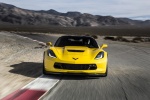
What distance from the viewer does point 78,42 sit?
469 inches

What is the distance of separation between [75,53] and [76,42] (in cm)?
164

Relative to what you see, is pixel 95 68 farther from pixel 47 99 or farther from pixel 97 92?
pixel 47 99

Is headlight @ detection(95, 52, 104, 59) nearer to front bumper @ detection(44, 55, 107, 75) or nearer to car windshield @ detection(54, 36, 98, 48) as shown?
front bumper @ detection(44, 55, 107, 75)

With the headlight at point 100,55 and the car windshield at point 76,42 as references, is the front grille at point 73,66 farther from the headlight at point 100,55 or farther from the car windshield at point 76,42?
the car windshield at point 76,42

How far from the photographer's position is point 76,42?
11930mm

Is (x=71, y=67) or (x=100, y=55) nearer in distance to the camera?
(x=71, y=67)

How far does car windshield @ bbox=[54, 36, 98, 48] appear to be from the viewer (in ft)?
38.5

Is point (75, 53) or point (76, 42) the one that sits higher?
point (76, 42)

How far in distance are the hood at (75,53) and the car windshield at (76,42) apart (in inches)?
30.7

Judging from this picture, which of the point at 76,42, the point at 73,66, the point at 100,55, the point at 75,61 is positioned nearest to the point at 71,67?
the point at 73,66

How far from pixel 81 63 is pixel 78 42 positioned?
2.02 meters

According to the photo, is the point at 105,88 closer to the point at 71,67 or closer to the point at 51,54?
the point at 71,67

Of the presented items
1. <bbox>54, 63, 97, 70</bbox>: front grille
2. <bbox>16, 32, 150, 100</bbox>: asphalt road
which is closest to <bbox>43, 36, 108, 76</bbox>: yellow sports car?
<bbox>54, 63, 97, 70</bbox>: front grille

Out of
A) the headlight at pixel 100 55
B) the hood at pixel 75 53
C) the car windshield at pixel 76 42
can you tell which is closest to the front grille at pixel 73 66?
the hood at pixel 75 53
